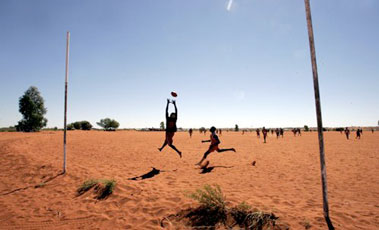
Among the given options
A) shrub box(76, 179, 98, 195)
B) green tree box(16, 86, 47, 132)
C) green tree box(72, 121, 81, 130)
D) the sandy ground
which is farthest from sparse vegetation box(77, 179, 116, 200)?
green tree box(72, 121, 81, 130)

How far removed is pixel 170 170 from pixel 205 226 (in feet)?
20.9

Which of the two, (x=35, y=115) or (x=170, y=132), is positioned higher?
(x=35, y=115)

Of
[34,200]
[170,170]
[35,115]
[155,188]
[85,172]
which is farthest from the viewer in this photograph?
[35,115]

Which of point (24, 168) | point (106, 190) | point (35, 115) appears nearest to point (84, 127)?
point (35, 115)

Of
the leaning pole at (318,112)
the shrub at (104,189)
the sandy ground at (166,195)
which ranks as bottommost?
the sandy ground at (166,195)

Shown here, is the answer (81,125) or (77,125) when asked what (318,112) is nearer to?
(77,125)

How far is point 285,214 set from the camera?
4773 mm

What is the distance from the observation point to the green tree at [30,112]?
46.6m

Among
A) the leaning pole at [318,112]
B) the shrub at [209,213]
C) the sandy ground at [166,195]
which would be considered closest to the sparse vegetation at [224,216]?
the shrub at [209,213]

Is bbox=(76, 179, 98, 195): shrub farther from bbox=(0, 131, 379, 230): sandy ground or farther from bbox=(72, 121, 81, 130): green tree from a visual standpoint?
bbox=(72, 121, 81, 130): green tree

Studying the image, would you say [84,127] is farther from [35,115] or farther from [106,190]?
[106,190]

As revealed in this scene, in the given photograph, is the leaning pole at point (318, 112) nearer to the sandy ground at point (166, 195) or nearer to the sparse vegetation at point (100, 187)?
the sandy ground at point (166, 195)

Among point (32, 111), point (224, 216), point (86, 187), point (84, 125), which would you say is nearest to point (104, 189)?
point (86, 187)

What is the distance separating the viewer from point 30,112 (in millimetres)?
46844
